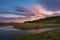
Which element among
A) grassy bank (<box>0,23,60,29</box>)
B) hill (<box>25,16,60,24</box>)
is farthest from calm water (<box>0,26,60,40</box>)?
hill (<box>25,16,60,24</box>)

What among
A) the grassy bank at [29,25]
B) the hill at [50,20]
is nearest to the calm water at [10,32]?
the grassy bank at [29,25]

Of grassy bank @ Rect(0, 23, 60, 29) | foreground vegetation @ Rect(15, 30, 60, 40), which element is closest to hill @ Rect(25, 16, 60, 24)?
grassy bank @ Rect(0, 23, 60, 29)

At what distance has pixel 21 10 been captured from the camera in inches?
78.2

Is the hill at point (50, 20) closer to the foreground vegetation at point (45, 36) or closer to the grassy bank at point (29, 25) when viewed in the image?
the grassy bank at point (29, 25)

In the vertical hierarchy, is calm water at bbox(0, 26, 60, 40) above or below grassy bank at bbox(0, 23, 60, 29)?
below

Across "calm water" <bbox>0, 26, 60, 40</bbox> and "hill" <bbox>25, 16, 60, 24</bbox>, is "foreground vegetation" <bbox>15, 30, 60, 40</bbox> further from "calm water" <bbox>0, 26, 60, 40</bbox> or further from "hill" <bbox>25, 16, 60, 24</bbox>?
"hill" <bbox>25, 16, 60, 24</bbox>

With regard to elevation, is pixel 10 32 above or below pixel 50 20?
below

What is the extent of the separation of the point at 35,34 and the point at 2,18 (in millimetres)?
614

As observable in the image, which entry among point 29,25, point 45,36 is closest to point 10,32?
point 29,25

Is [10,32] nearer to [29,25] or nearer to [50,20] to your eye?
[29,25]

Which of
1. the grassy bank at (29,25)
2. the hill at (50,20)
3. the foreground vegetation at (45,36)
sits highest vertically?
the hill at (50,20)

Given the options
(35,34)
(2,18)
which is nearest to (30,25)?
(35,34)

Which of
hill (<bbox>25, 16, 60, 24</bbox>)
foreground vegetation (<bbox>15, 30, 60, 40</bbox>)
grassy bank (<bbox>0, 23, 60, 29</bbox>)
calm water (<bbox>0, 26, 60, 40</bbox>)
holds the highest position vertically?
hill (<bbox>25, 16, 60, 24</bbox>)

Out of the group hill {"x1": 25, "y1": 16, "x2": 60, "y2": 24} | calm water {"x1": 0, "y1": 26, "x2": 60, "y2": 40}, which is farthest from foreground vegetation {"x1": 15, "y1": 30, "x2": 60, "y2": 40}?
hill {"x1": 25, "y1": 16, "x2": 60, "y2": 24}
